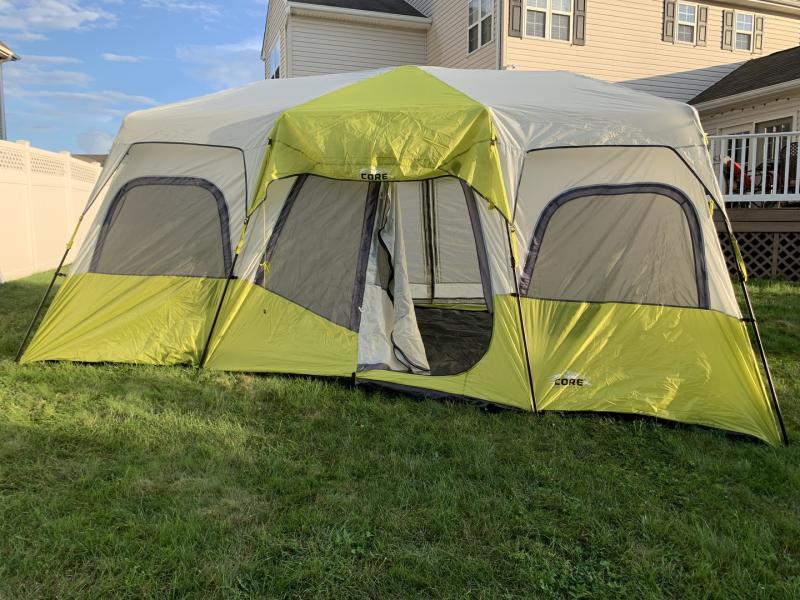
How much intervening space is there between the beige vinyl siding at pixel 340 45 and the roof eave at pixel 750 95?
6850 millimetres

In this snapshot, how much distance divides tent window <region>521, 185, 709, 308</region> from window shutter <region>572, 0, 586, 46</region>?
9837 mm

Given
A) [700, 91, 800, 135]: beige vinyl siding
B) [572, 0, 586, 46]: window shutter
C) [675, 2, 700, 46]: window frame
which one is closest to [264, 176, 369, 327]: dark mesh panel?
[572, 0, 586, 46]: window shutter

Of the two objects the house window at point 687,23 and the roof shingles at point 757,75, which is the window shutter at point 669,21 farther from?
the roof shingles at point 757,75

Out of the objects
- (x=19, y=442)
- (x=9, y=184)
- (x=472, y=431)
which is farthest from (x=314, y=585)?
(x=9, y=184)

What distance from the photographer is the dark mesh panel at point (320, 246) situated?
15.9 ft

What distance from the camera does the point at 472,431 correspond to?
3.79 m

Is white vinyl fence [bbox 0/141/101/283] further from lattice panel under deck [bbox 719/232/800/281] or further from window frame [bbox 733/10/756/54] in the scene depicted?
window frame [bbox 733/10/756/54]

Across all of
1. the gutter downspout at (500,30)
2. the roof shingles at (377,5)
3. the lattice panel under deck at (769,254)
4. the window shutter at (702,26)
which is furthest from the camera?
the window shutter at (702,26)

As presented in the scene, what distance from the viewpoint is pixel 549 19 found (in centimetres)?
1251

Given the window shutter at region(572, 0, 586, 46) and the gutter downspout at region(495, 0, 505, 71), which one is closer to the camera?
the gutter downspout at region(495, 0, 505, 71)

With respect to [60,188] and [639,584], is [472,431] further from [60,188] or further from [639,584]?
[60,188]

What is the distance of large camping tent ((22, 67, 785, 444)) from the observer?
414cm

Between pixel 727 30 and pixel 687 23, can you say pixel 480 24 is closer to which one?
pixel 687 23

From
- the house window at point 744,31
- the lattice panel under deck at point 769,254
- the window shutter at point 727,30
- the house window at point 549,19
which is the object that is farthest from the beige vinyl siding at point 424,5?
the lattice panel under deck at point 769,254
